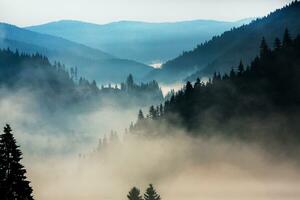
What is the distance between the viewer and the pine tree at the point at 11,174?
1107 inches

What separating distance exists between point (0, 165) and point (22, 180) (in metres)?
1.19

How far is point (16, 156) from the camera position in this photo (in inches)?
1106

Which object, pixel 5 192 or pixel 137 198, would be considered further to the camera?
pixel 137 198

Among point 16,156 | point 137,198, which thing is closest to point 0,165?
point 16,156

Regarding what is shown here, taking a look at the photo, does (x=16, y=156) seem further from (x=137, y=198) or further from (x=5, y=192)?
(x=137, y=198)

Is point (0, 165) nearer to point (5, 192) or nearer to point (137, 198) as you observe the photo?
point (5, 192)

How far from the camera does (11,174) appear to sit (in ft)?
92.8

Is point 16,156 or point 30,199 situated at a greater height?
point 16,156

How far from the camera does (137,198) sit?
1774 inches

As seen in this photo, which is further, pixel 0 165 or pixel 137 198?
pixel 137 198

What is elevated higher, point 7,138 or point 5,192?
point 7,138

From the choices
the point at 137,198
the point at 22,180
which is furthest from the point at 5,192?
the point at 137,198

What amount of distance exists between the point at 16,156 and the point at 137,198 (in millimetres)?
18256

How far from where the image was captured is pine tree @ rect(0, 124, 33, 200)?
28.1 m
